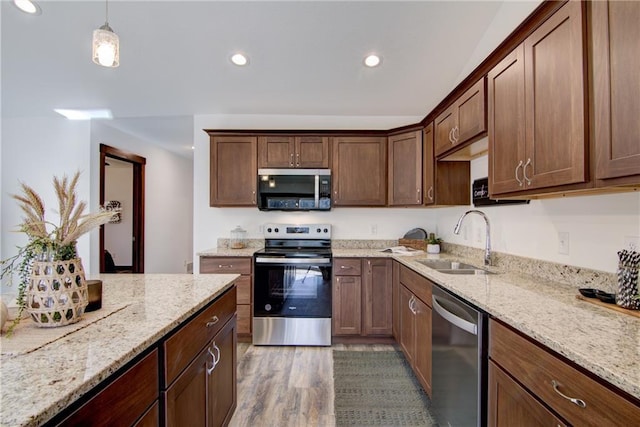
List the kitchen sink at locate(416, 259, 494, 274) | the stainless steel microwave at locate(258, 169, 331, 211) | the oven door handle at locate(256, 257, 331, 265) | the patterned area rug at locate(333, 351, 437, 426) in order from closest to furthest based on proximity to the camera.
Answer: the patterned area rug at locate(333, 351, 437, 426), the kitchen sink at locate(416, 259, 494, 274), the oven door handle at locate(256, 257, 331, 265), the stainless steel microwave at locate(258, 169, 331, 211)

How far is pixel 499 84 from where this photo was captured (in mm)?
1643

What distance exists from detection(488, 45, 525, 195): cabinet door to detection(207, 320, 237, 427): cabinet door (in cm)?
174

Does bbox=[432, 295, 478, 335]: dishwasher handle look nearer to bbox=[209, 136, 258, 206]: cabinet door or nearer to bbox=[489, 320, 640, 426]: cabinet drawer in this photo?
bbox=[489, 320, 640, 426]: cabinet drawer

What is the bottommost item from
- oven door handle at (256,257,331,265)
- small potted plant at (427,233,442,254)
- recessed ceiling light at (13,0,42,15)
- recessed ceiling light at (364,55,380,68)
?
oven door handle at (256,257,331,265)

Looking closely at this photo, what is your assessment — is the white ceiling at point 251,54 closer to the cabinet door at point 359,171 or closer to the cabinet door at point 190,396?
the cabinet door at point 359,171

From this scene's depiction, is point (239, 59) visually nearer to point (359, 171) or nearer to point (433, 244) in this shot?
point (359, 171)

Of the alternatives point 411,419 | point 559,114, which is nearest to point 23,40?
point 559,114

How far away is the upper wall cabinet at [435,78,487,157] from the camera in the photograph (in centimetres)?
183

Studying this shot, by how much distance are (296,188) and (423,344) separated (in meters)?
1.91

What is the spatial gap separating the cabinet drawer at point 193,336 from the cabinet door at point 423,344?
127 cm

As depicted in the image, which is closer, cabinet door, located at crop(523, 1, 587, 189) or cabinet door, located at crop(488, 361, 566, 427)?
cabinet door, located at crop(488, 361, 566, 427)

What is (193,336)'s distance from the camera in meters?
1.14

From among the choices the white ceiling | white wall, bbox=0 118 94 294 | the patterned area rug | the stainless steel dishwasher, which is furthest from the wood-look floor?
white wall, bbox=0 118 94 294

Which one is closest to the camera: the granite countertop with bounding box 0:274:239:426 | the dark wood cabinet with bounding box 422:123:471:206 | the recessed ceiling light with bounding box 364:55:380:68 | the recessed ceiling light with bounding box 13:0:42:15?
the granite countertop with bounding box 0:274:239:426
